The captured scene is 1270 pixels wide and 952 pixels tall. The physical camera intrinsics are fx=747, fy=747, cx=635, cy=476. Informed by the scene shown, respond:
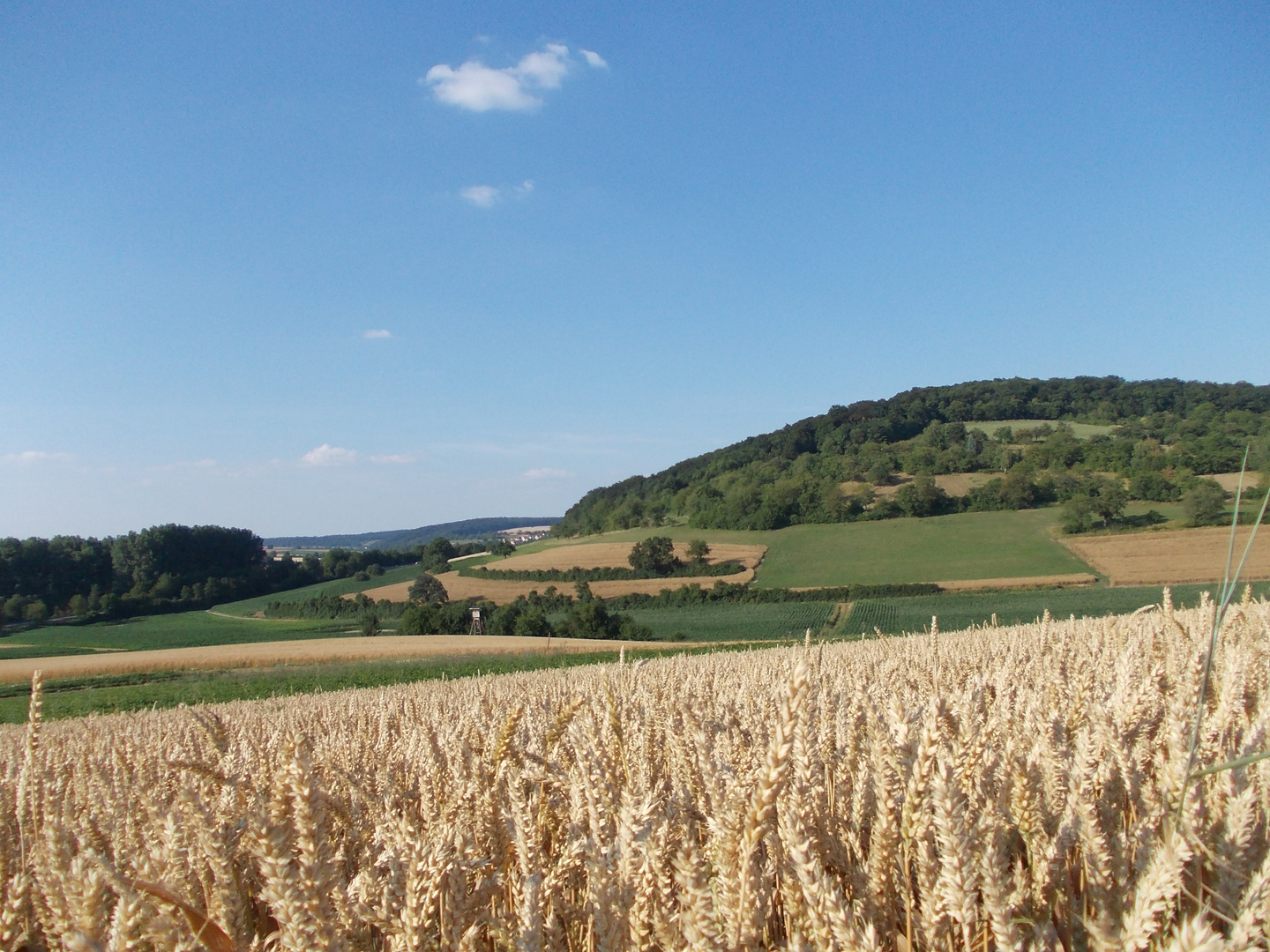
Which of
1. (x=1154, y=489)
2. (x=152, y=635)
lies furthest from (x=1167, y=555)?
(x=152, y=635)

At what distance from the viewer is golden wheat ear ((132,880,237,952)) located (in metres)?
1.44

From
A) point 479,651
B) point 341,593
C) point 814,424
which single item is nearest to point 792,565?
point 479,651

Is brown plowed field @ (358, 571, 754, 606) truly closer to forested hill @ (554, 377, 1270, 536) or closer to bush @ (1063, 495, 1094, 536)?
forested hill @ (554, 377, 1270, 536)

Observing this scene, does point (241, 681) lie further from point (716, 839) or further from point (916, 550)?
point (916, 550)

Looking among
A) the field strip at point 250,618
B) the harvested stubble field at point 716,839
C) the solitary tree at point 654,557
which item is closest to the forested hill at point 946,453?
the solitary tree at point 654,557

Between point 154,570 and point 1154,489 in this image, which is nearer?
point 1154,489

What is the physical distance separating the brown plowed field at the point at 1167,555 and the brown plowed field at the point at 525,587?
29753 mm

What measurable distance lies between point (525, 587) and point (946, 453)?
58.0 metres

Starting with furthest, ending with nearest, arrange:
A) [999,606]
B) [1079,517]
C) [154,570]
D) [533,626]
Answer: [154,570] < [1079,517] < [999,606] < [533,626]

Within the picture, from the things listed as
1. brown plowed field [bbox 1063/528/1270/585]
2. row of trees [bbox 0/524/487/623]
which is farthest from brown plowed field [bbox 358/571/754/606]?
brown plowed field [bbox 1063/528/1270/585]

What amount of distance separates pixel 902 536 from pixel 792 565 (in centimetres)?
1318

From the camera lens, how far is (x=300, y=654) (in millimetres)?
41531

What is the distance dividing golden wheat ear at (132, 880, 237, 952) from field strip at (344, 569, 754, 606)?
6877 cm

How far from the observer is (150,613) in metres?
88.1
